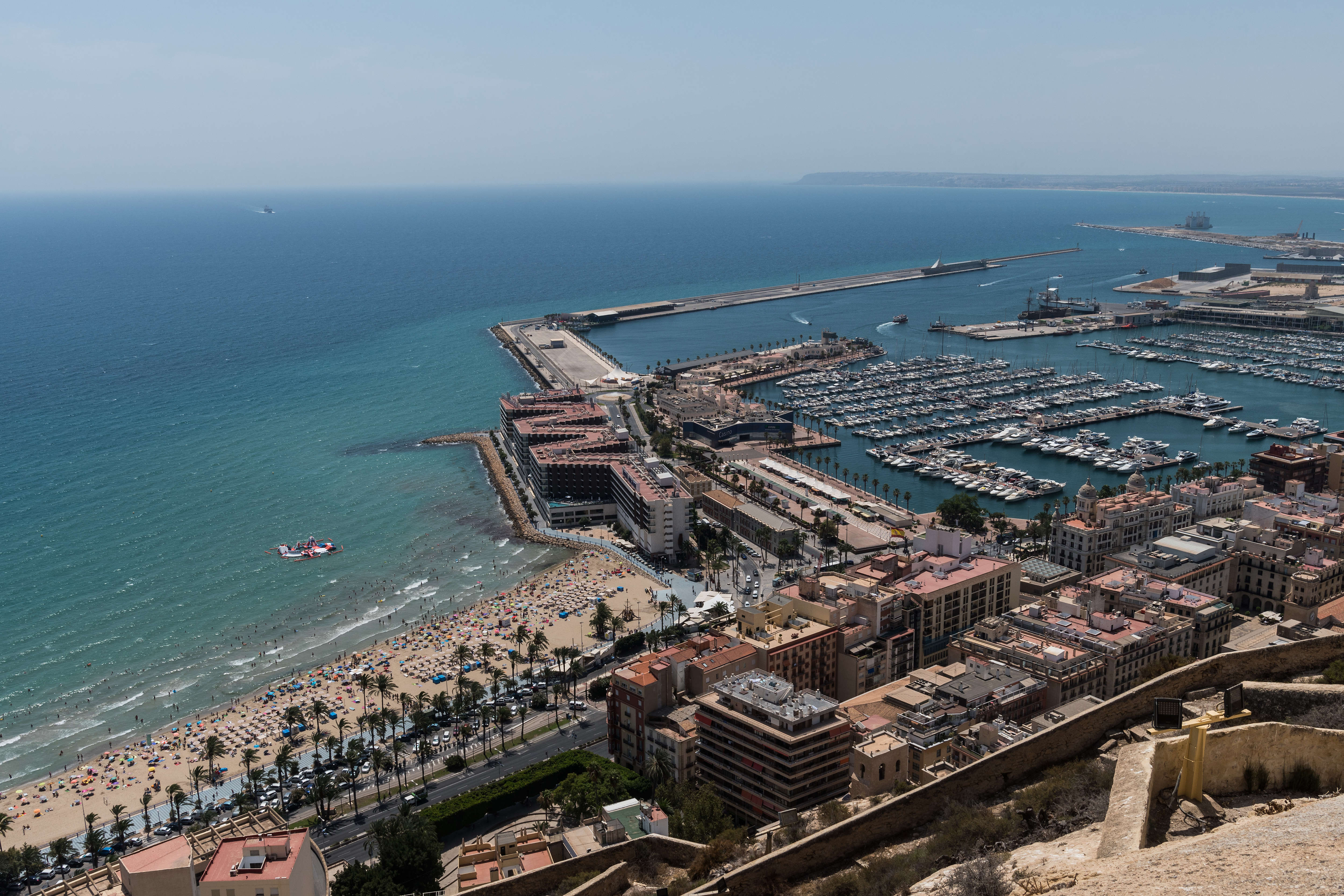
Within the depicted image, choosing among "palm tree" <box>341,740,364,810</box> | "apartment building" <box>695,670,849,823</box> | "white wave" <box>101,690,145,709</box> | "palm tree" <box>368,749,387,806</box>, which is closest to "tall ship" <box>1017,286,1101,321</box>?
"apartment building" <box>695,670,849,823</box>

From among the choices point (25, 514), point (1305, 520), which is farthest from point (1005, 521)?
point (25, 514)

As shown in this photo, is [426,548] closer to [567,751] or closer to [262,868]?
[567,751]

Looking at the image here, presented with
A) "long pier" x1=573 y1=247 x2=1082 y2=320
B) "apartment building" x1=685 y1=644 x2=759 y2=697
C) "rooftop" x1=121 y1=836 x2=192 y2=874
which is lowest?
"apartment building" x1=685 y1=644 x2=759 y2=697

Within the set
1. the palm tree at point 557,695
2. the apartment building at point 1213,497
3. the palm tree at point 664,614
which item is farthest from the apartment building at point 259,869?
the apartment building at point 1213,497

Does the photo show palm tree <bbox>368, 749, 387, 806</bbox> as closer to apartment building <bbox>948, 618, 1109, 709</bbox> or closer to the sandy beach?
the sandy beach

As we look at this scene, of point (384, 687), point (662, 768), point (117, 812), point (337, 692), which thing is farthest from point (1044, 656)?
point (117, 812)
